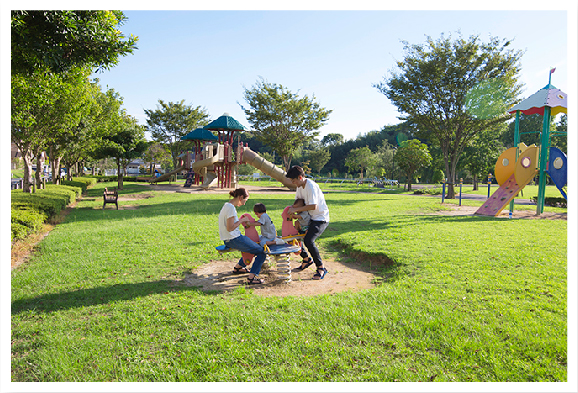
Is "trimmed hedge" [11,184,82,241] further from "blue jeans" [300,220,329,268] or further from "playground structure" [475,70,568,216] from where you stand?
"playground structure" [475,70,568,216]

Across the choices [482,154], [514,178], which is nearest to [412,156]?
[482,154]

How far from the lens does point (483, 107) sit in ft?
71.2

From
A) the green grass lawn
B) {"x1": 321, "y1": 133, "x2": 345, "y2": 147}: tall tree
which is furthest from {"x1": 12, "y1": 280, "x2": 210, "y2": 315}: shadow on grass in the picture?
{"x1": 321, "y1": 133, "x2": 345, "y2": 147}: tall tree

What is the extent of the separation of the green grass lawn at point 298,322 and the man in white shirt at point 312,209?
102 cm

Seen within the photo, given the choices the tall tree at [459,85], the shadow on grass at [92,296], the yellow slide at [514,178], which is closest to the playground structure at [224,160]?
the tall tree at [459,85]

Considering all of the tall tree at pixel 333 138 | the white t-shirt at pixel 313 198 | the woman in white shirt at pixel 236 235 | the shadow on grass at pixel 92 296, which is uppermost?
the tall tree at pixel 333 138

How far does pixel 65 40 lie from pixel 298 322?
685 cm

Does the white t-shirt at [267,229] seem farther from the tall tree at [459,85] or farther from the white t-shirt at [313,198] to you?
the tall tree at [459,85]

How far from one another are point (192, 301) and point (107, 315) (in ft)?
3.21

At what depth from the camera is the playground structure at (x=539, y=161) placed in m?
12.4

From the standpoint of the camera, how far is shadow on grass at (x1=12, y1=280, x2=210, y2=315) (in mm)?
4434

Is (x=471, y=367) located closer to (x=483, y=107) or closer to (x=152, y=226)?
(x=152, y=226)

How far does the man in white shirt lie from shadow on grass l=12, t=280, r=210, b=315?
1.85 metres

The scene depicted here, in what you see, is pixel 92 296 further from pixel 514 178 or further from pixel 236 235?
pixel 514 178
